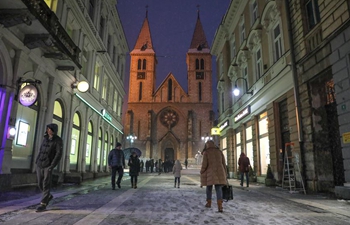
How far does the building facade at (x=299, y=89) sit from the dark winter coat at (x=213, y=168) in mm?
4275

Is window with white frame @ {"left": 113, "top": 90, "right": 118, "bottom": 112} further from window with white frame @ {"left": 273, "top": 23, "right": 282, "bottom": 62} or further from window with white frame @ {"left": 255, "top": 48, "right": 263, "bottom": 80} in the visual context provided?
window with white frame @ {"left": 273, "top": 23, "right": 282, "bottom": 62}

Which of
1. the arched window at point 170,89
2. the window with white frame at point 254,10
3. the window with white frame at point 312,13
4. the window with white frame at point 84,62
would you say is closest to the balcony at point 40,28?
the window with white frame at point 84,62

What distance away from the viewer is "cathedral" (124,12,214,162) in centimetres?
4925

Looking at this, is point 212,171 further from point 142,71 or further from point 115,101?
point 142,71

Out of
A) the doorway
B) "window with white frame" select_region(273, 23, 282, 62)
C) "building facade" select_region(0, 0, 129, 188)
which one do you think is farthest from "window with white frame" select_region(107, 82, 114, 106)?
the doorway

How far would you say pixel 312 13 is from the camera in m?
10.6

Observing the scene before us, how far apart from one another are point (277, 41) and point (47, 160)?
499 inches

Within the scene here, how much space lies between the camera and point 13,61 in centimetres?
960

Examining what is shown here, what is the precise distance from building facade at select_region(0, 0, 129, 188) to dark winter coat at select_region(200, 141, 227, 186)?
22.7 ft

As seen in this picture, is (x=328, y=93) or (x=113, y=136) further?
(x=113, y=136)

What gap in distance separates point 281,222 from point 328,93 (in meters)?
7.20

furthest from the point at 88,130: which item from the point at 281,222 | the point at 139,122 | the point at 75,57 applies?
the point at 139,122

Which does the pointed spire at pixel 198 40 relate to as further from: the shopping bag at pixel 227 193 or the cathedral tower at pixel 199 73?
the shopping bag at pixel 227 193

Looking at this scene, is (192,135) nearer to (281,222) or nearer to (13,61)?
(13,61)
